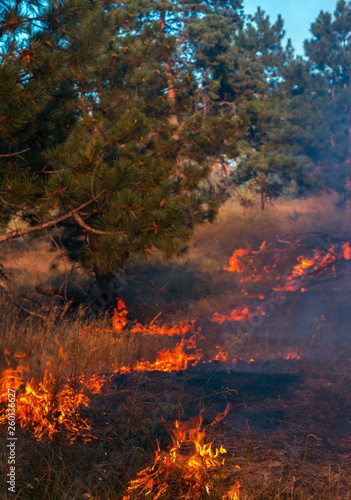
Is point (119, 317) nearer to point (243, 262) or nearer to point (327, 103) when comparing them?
point (243, 262)

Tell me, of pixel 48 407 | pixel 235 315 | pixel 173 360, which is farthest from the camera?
pixel 235 315

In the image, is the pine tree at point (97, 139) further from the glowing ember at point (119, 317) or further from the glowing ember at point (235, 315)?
the glowing ember at point (235, 315)

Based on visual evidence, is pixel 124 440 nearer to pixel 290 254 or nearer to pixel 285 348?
pixel 285 348

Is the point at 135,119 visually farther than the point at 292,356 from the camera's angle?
Yes

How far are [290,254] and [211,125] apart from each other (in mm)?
4420

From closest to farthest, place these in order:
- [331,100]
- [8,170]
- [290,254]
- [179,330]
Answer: [8,170] < [179,330] < [290,254] < [331,100]

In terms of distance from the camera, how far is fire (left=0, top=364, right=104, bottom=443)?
281 centimetres

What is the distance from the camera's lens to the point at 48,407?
2.92 meters

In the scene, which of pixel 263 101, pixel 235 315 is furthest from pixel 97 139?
pixel 263 101

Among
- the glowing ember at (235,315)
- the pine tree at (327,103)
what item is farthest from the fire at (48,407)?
the pine tree at (327,103)

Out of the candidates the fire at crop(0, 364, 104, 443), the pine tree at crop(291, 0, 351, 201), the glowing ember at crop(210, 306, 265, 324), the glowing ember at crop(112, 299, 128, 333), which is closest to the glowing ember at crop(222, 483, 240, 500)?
the fire at crop(0, 364, 104, 443)

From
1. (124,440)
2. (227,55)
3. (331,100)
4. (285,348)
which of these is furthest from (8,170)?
(331,100)

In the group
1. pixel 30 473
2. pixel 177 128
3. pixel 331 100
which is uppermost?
pixel 331 100

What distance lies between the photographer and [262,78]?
1580 cm
